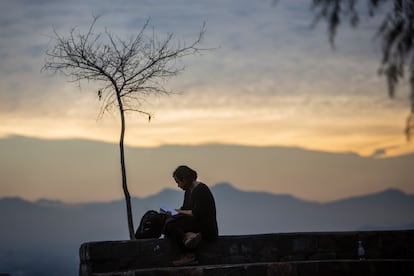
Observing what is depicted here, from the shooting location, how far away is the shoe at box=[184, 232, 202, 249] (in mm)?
16297

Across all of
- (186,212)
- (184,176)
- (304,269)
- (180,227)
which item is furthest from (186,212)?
(304,269)

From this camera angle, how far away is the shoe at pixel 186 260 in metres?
16.4

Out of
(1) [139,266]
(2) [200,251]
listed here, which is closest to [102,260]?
(1) [139,266]

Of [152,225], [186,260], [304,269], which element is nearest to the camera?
[304,269]

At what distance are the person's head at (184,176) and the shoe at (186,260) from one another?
1.17 meters

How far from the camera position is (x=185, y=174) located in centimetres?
1617

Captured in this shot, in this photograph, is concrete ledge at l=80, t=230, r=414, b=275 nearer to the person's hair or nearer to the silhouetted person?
the silhouetted person

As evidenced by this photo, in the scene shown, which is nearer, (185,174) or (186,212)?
(185,174)

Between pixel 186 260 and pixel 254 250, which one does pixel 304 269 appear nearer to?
pixel 254 250

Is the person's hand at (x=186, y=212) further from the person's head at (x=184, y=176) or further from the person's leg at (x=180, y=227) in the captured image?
the person's head at (x=184, y=176)

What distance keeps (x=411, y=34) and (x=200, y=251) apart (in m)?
7.90

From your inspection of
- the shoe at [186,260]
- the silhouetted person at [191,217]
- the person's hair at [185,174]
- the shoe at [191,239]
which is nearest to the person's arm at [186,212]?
the silhouetted person at [191,217]

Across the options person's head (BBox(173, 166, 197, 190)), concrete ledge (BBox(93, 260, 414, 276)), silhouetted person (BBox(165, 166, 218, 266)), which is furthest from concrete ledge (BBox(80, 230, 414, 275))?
person's head (BBox(173, 166, 197, 190))

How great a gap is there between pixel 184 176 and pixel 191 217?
2.29 feet
